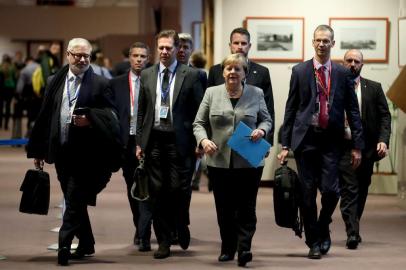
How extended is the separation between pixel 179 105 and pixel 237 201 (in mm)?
908

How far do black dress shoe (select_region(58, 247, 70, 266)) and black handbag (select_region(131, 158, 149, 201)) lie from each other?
0.68 metres

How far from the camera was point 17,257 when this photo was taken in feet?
26.8

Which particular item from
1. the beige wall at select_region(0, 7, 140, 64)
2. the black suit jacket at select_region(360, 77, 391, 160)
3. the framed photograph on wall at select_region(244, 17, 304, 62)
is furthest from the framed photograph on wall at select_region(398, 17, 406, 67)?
the beige wall at select_region(0, 7, 140, 64)

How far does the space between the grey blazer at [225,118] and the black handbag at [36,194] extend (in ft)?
3.69

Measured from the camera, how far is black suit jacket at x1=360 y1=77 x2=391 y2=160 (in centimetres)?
934

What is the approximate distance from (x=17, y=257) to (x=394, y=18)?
6.83 m

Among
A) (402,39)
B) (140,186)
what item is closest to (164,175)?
(140,186)

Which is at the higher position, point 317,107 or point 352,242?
point 317,107

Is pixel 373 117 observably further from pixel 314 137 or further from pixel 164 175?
pixel 164 175

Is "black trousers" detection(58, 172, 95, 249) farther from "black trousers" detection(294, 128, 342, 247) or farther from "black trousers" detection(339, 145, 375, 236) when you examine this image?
"black trousers" detection(339, 145, 375, 236)

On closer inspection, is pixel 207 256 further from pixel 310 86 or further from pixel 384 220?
pixel 384 220

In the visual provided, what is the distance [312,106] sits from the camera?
8133 millimetres

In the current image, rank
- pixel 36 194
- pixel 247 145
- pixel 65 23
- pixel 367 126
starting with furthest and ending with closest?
pixel 65 23 → pixel 367 126 → pixel 36 194 → pixel 247 145

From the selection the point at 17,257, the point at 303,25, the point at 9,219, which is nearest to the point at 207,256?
the point at 17,257
